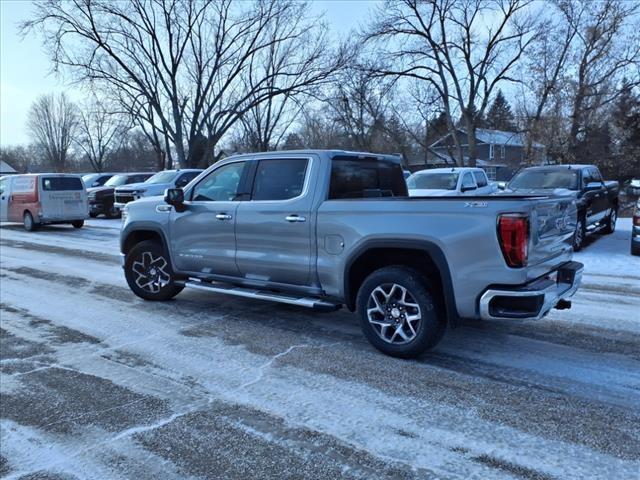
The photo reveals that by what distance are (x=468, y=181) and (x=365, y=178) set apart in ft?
29.9

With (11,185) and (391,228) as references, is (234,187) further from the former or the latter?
(11,185)

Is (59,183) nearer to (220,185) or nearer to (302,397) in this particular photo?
(220,185)

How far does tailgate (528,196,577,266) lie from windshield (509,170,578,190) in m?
7.23

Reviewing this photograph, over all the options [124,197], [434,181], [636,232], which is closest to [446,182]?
[434,181]

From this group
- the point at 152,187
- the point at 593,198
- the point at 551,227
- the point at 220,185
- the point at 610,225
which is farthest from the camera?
the point at 152,187

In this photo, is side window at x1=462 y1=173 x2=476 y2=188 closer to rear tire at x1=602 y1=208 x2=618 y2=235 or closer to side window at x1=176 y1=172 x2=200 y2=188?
rear tire at x1=602 y1=208 x2=618 y2=235

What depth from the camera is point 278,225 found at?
517 cm

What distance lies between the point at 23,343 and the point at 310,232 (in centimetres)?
313

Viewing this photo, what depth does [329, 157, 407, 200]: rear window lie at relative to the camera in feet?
16.9

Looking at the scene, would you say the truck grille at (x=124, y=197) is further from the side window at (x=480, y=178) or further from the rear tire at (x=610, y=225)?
the rear tire at (x=610, y=225)

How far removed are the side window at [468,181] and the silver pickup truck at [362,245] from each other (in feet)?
26.0

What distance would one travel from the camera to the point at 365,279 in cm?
469

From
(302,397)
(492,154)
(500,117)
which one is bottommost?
(302,397)

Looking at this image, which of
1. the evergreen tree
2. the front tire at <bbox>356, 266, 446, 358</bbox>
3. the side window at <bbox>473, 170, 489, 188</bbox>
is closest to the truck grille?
the side window at <bbox>473, 170, 489, 188</bbox>
